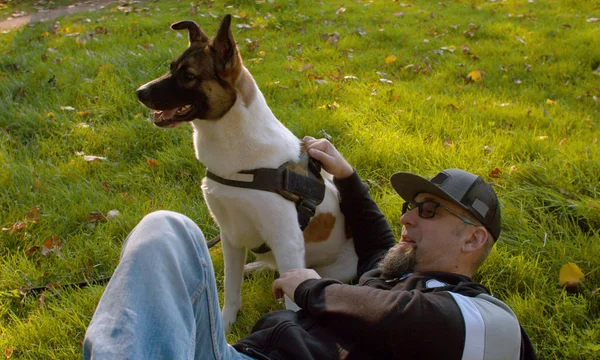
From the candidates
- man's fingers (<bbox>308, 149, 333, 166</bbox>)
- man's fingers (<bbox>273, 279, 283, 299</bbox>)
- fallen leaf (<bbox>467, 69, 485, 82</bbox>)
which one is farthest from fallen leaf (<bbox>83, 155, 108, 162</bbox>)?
fallen leaf (<bbox>467, 69, 485, 82</bbox>)

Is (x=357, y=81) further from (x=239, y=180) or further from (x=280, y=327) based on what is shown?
(x=280, y=327)

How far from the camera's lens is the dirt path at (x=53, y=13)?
32.0ft

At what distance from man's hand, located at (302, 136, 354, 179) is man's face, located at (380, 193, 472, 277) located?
0.70 m

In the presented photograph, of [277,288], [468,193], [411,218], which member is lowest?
[277,288]

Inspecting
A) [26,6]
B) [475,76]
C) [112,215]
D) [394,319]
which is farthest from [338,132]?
[26,6]

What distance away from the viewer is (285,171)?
259cm

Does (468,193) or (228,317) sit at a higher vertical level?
(468,193)

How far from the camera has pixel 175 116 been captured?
8.51 ft

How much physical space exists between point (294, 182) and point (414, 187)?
61 cm

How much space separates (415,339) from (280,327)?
19.2 inches

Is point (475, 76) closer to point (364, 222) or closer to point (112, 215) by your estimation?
point (364, 222)

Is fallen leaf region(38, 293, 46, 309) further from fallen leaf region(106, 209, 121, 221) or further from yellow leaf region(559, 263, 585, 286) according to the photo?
yellow leaf region(559, 263, 585, 286)

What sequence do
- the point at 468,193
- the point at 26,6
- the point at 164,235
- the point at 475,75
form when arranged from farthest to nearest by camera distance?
the point at 26,6 → the point at 475,75 → the point at 468,193 → the point at 164,235

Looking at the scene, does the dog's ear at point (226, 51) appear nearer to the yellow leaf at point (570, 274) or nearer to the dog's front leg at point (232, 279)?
the dog's front leg at point (232, 279)
